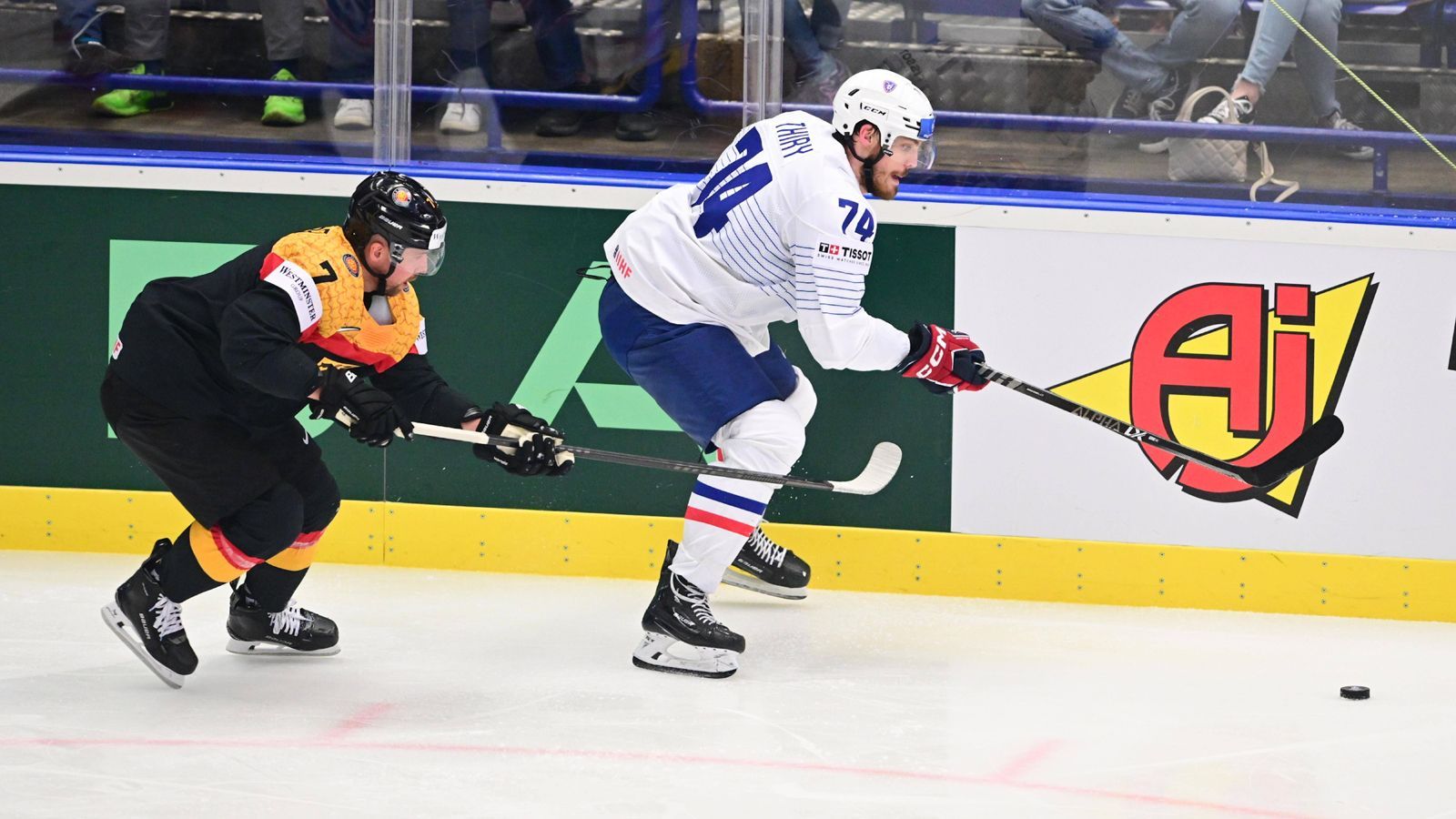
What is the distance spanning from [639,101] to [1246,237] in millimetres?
1620

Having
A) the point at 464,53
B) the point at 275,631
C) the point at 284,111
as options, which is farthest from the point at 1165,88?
the point at 275,631

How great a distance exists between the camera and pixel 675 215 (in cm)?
389

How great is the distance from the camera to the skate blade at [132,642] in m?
3.46

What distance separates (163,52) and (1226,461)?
3.04 metres

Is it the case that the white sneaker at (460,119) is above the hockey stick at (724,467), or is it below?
above

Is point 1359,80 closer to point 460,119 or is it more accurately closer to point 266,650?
point 460,119

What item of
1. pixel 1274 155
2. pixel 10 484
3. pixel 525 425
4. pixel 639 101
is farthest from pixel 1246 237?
pixel 10 484

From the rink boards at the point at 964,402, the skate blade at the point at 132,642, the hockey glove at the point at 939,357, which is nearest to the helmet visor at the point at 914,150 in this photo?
the hockey glove at the point at 939,357

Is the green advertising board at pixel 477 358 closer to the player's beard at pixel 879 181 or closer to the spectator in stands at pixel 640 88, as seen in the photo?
the spectator in stands at pixel 640 88

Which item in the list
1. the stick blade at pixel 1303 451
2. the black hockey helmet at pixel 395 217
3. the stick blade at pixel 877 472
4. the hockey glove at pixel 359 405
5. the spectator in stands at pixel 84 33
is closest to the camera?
the hockey glove at pixel 359 405

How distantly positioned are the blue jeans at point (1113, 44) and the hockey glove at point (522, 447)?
1.82 m

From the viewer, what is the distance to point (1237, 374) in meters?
4.34

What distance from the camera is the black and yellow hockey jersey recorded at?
3.22 metres

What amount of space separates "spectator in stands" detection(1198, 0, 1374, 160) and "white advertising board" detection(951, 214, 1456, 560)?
32 centimetres
